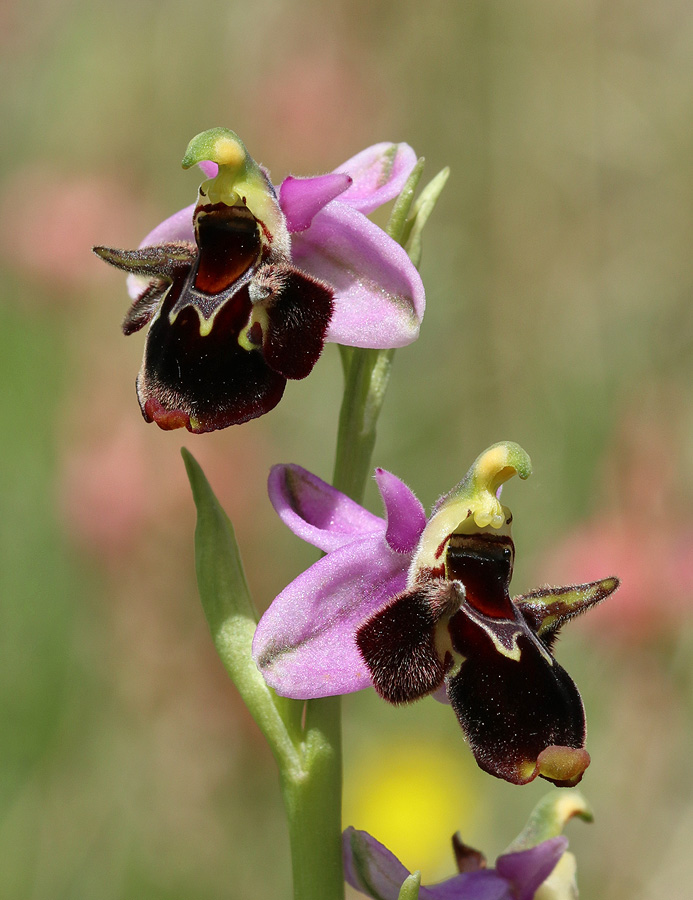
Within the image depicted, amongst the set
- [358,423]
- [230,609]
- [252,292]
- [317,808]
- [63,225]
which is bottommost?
[317,808]

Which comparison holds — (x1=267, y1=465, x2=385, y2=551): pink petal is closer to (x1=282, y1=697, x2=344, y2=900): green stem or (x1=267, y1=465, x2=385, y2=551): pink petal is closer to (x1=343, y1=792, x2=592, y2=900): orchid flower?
(x1=282, y1=697, x2=344, y2=900): green stem

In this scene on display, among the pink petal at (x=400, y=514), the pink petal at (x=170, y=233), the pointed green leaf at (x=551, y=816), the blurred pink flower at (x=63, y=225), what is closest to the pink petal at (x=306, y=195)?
the pink petal at (x=170, y=233)

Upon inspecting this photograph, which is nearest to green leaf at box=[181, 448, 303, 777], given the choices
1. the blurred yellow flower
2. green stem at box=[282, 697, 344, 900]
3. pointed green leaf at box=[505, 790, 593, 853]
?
green stem at box=[282, 697, 344, 900]

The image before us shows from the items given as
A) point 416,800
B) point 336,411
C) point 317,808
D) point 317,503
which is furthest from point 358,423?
point 336,411

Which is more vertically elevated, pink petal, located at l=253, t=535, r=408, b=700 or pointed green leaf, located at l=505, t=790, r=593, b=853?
pink petal, located at l=253, t=535, r=408, b=700

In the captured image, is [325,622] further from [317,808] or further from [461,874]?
[461,874]

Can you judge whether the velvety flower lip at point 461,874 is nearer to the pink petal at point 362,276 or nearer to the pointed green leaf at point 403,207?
the pink petal at point 362,276

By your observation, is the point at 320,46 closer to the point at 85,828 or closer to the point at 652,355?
the point at 652,355
